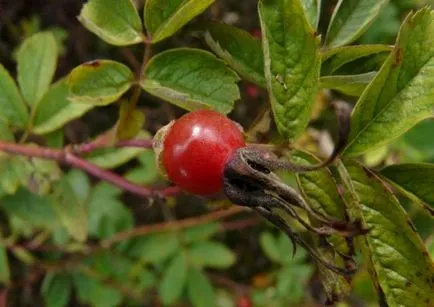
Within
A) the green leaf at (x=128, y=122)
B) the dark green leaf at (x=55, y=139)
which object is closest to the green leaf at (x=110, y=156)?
the dark green leaf at (x=55, y=139)

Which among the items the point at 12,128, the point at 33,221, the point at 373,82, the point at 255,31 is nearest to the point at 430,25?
the point at 373,82

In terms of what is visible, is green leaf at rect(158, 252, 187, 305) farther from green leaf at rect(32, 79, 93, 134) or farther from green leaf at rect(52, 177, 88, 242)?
green leaf at rect(32, 79, 93, 134)

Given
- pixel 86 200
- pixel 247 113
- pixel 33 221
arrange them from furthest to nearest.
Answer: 1. pixel 247 113
2. pixel 86 200
3. pixel 33 221

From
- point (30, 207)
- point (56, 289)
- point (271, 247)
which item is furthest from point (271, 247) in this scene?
point (30, 207)

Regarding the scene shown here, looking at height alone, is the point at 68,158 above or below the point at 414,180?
below

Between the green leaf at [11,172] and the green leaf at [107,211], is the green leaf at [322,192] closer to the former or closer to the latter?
the green leaf at [11,172]

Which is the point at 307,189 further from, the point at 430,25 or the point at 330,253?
the point at 430,25

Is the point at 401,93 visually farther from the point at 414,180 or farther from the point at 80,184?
the point at 80,184
